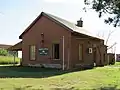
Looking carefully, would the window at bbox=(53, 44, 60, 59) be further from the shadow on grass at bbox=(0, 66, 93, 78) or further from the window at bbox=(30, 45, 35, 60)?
the shadow on grass at bbox=(0, 66, 93, 78)

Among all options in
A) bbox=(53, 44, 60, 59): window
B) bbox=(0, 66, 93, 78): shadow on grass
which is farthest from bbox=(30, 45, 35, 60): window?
bbox=(0, 66, 93, 78): shadow on grass

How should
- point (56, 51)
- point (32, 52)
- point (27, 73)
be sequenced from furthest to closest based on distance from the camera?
point (32, 52) < point (56, 51) < point (27, 73)

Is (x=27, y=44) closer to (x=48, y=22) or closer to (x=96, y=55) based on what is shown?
(x=48, y=22)

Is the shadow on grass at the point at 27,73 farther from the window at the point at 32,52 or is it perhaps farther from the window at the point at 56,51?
the window at the point at 32,52

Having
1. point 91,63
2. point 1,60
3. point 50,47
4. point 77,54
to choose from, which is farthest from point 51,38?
point 1,60

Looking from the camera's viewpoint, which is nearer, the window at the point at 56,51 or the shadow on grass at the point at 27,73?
the shadow on grass at the point at 27,73

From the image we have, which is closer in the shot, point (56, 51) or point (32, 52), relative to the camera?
point (56, 51)

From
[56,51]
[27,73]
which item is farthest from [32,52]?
[27,73]

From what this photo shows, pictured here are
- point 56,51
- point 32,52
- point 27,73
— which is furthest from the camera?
point 32,52

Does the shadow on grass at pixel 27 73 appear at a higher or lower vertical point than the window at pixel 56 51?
lower

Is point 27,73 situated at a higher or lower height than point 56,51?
lower

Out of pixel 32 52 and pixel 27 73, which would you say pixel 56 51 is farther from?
pixel 27 73

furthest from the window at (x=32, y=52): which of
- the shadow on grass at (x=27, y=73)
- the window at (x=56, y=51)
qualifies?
the shadow on grass at (x=27, y=73)

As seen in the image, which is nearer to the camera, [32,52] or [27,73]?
[27,73]
